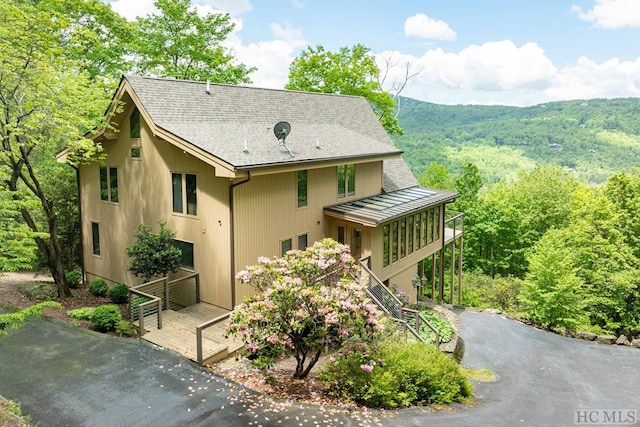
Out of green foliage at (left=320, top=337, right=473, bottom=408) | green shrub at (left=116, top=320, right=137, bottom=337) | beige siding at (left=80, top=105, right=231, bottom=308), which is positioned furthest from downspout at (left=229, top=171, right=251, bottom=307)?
green foliage at (left=320, top=337, right=473, bottom=408)

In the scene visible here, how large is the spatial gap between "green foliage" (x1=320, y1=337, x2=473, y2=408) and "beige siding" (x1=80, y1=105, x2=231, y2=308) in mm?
5107

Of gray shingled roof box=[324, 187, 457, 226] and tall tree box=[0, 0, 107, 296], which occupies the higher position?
tall tree box=[0, 0, 107, 296]

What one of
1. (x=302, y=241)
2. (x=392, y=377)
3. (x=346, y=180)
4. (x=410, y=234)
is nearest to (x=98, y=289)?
(x=302, y=241)

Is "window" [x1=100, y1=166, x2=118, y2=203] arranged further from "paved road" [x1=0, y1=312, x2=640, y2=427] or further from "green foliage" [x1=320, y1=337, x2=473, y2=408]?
"green foliage" [x1=320, y1=337, x2=473, y2=408]

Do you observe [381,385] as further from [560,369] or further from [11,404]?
[560,369]

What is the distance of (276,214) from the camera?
14930 mm

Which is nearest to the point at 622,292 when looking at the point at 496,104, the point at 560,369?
the point at 560,369

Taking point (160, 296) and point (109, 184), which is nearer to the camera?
point (160, 296)

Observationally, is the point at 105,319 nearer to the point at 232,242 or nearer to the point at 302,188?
the point at 232,242

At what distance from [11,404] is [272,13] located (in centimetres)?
2768

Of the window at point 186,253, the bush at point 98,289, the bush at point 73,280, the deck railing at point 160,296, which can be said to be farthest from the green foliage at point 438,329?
the bush at point 73,280

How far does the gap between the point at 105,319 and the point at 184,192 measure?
445cm

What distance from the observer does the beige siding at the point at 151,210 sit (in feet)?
45.8

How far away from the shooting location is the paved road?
897cm
